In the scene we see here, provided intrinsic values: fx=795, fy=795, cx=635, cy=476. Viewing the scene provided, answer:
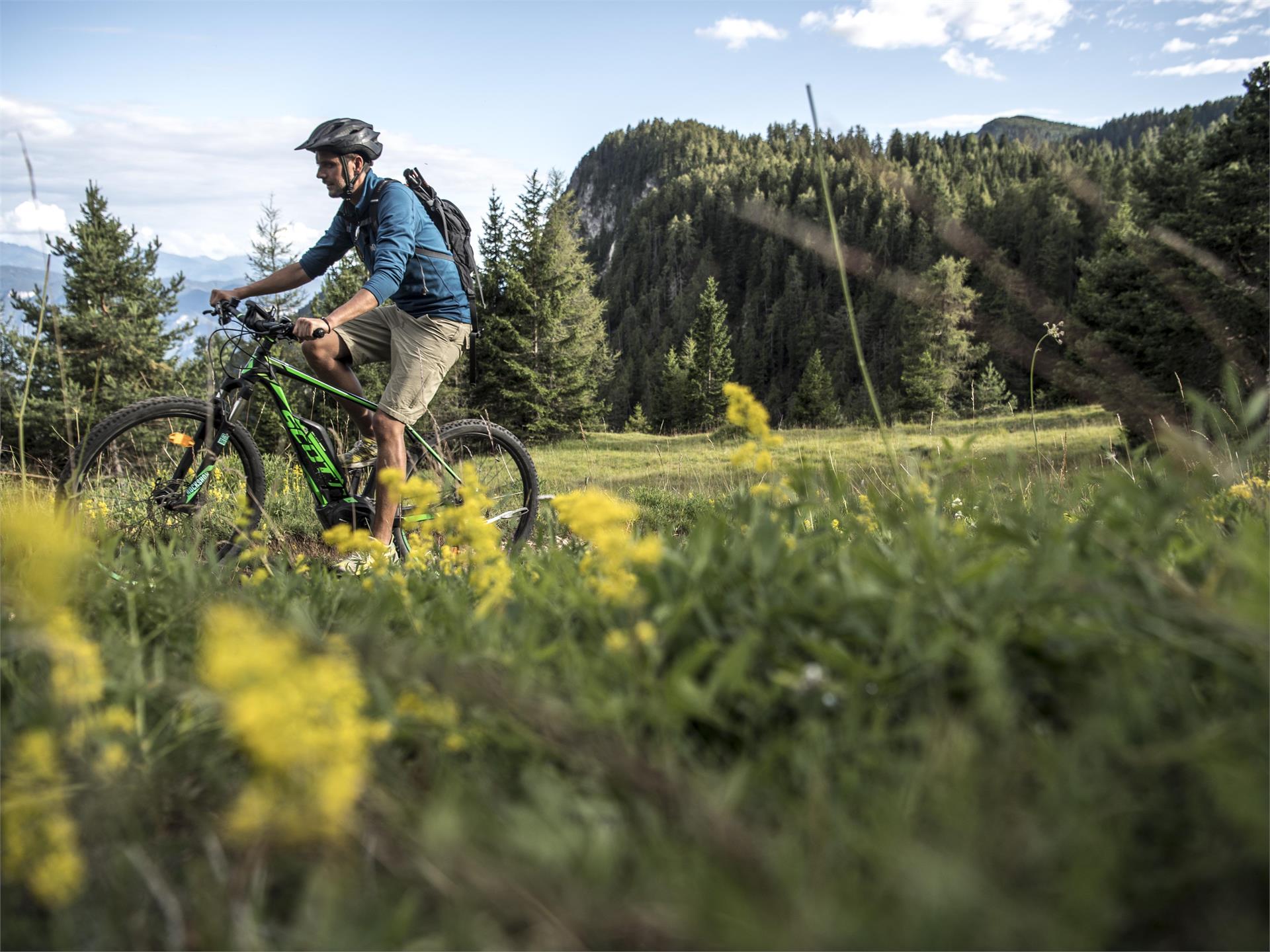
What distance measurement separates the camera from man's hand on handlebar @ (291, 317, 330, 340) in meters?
4.04

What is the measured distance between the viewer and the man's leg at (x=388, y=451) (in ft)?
14.6

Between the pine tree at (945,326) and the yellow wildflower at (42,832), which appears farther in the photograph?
the pine tree at (945,326)

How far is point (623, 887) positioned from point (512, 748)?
1.13 feet

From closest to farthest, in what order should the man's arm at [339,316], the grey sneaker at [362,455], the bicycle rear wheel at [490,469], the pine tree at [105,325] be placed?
1. the man's arm at [339,316]
2. the grey sneaker at [362,455]
3. the bicycle rear wheel at [490,469]
4. the pine tree at [105,325]

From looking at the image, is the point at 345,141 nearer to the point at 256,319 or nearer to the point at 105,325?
the point at 256,319

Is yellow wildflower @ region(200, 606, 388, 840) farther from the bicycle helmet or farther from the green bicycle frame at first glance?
the bicycle helmet

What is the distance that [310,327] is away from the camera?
407cm

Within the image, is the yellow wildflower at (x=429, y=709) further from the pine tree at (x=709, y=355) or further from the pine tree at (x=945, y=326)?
the pine tree at (x=945, y=326)

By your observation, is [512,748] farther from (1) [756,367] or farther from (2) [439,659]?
(1) [756,367]

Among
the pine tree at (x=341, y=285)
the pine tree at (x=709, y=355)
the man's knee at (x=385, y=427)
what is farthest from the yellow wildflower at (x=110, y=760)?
the pine tree at (x=709, y=355)

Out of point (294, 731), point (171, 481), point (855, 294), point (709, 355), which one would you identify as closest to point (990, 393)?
point (709, 355)

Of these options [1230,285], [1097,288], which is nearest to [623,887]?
[1230,285]

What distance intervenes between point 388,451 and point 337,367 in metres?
0.59

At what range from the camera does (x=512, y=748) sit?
1.24 metres
